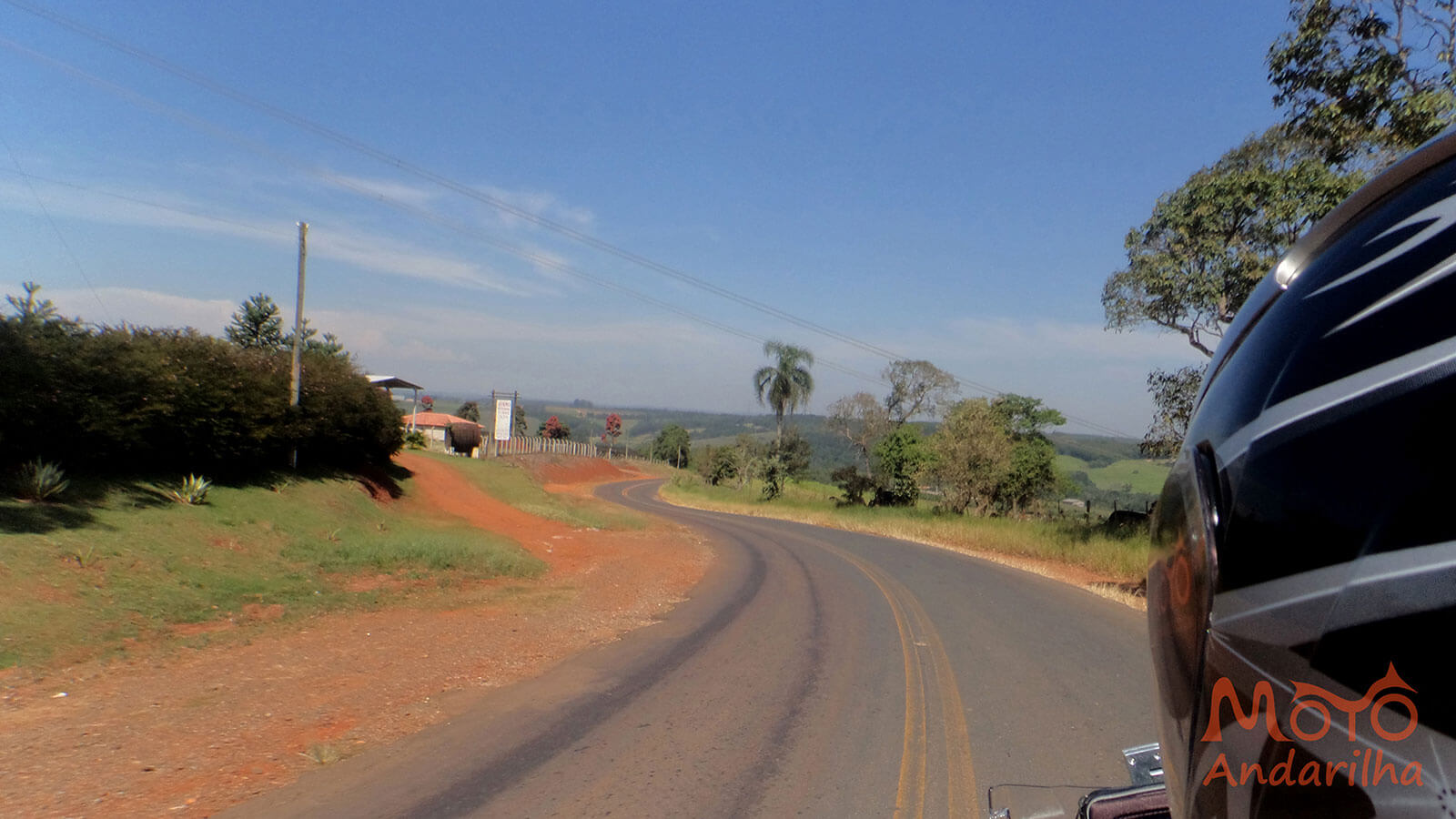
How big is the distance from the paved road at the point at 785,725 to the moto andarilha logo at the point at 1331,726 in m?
4.75

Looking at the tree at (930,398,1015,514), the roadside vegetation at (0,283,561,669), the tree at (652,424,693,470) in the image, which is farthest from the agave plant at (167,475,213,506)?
the tree at (652,424,693,470)

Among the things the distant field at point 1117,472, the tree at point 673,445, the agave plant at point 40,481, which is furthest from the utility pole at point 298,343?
the tree at point 673,445

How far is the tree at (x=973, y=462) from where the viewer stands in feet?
116

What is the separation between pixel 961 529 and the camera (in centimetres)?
2948

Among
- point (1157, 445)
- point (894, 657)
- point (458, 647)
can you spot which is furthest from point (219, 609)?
point (1157, 445)

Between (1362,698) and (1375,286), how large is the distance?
17.9 inches

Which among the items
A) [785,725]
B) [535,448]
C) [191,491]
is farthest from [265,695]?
[535,448]

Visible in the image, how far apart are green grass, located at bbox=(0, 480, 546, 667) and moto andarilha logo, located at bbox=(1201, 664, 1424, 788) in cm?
1010

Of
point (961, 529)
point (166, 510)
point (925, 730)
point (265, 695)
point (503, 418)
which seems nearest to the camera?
point (925, 730)

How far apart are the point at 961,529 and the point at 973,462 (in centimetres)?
682

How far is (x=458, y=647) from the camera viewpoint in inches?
376

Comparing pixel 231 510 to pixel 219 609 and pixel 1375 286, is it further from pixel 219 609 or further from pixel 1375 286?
pixel 1375 286

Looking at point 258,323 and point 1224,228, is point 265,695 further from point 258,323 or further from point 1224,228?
point 258,323

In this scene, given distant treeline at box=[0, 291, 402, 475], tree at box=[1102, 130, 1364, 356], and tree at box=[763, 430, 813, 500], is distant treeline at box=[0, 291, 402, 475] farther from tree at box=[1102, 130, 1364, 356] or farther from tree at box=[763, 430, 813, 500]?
tree at box=[763, 430, 813, 500]
